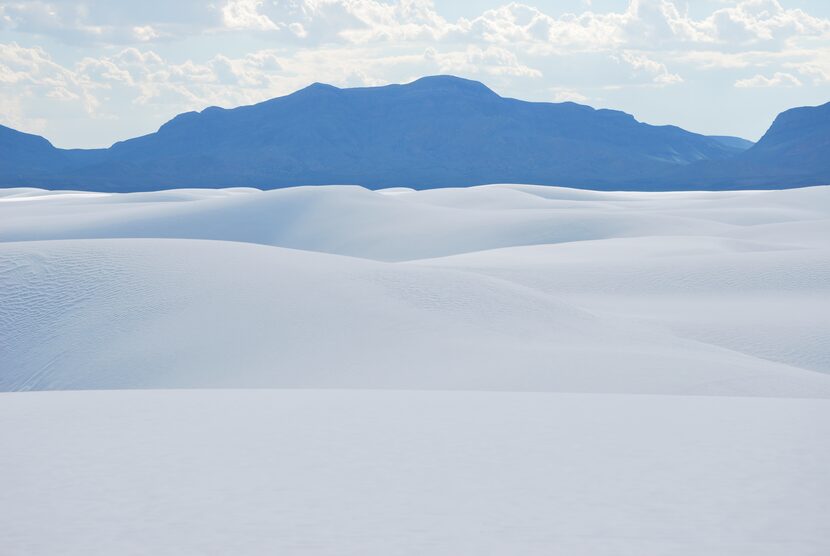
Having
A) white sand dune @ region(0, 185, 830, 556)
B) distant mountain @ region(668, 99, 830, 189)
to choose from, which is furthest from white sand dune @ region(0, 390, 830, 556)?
distant mountain @ region(668, 99, 830, 189)

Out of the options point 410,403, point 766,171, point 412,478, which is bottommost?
point 410,403

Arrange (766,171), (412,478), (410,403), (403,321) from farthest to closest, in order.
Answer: (766,171)
(403,321)
(410,403)
(412,478)

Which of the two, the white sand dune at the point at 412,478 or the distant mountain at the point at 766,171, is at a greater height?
the distant mountain at the point at 766,171

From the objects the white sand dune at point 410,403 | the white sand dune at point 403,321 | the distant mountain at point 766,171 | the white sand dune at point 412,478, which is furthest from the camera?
the distant mountain at point 766,171

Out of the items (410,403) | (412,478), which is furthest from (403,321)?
(412,478)

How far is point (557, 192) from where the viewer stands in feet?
269

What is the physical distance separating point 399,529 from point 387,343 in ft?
31.1

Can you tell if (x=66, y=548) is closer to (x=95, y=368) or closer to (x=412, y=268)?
(x=95, y=368)

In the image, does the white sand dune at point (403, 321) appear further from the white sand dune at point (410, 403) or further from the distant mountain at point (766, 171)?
the distant mountain at point (766, 171)

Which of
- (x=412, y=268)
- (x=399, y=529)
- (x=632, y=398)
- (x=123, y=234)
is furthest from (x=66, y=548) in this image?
(x=123, y=234)

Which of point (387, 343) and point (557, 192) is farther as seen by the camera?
point (557, 192)

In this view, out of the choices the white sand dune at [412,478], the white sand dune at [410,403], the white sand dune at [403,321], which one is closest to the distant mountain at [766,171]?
the white sand dune at [410,403]

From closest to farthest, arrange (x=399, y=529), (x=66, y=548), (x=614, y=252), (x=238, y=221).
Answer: (x=66, y=548), (x=399, y=529), (x=614, y=252), (x=238, y=221)

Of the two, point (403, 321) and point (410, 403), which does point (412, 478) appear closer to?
point (410, 403)
